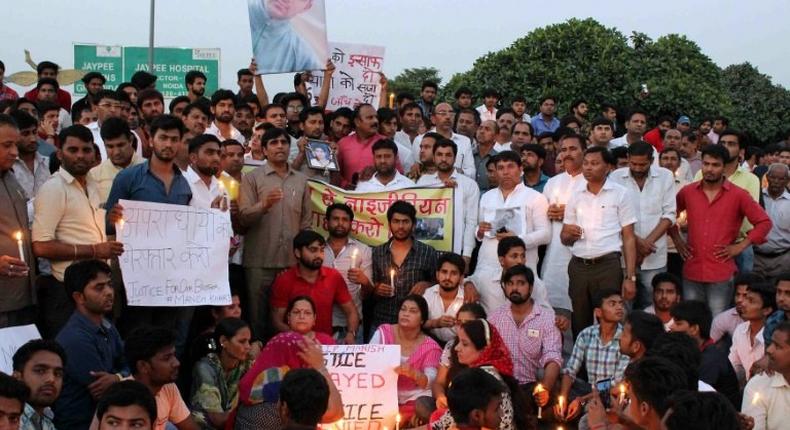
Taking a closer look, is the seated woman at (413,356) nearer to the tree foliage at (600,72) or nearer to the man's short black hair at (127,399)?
the man's short black hair at (127,399)

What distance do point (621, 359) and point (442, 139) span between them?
3066 millimetres

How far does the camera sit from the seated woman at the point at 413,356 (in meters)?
8.16

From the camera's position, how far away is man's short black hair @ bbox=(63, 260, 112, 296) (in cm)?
662

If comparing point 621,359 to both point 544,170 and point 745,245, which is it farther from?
point 544,170

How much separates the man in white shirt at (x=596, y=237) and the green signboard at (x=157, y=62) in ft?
89.8

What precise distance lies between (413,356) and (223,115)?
12.8ft

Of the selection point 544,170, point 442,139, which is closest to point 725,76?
point 544,170

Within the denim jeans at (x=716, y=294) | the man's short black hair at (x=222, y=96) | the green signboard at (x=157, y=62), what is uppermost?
the green signboard at (x=157, y=62)

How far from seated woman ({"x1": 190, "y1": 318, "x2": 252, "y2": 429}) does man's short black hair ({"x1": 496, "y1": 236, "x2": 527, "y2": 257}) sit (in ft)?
8.49

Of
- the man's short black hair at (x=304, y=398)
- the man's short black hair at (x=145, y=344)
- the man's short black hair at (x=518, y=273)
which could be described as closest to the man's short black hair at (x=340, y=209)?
the man's short black hair at (x=518, y=273)

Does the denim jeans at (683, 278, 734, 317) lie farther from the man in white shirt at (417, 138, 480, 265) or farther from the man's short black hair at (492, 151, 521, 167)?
the man in white shirt at (417, 138, 480, 265)

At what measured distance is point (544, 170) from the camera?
12.2m

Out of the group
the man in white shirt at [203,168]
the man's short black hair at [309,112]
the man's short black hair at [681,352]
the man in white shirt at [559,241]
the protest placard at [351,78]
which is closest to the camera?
the man's short black hair at [681,352]

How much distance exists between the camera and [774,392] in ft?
22.8
